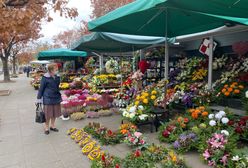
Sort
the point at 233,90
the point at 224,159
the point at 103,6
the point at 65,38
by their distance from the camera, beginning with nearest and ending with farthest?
the point at 224,159, the point at 233,90, the point at 103,6, the point at 65,38

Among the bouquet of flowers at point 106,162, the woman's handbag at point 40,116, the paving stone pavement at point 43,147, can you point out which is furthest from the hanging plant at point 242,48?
the woman's handbag at point 40,116

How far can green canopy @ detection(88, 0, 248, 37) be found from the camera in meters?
3.24

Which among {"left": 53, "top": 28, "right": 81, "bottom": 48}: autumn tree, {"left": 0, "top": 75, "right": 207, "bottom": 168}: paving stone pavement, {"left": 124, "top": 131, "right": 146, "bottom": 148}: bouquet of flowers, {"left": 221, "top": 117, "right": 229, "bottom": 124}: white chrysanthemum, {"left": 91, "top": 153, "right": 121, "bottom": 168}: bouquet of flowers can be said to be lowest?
{"left": 0, "top": 75, "right": 207, "bottom": 168}: paving stone pavement

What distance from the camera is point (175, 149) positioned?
3.99m

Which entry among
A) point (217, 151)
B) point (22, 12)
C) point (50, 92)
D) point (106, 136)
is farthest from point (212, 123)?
point (22, 12)

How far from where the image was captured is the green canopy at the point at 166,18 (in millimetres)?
3242

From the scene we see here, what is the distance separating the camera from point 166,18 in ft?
15.1

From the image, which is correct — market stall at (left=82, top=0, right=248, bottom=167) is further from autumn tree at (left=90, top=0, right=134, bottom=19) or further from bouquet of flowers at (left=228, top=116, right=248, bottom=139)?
autumn tree at (left=90, top=0, right=134, bottom=19)

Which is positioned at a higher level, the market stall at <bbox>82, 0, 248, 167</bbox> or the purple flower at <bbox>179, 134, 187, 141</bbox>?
the market stall at <bbox>82, 0, 248, 167</bbox>

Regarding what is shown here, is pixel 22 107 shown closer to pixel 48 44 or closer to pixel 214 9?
pixel 214 9

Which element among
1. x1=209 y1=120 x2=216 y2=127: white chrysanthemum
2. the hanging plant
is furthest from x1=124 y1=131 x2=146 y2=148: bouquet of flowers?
the hanging plant

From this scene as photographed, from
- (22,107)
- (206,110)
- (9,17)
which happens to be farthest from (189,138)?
(22,107)

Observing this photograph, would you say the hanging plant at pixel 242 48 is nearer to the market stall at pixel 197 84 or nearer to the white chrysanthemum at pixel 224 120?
the market stall at pixel 197 84

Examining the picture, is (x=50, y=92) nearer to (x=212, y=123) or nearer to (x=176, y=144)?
(x=176, y=144)
